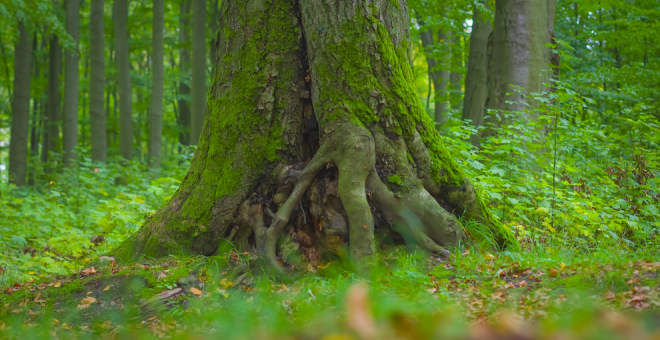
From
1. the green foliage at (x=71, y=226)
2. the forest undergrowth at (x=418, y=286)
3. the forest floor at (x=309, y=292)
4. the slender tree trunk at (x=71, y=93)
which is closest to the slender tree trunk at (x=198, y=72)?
the green foliage at (x=71, y=226)

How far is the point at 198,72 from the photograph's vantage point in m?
13.7

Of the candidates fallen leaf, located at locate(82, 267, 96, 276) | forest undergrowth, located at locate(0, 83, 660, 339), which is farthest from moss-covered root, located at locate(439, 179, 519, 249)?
fallen leaf, located at locate(82, 267, 96, 276)

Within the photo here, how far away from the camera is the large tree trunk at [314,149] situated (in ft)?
13.3

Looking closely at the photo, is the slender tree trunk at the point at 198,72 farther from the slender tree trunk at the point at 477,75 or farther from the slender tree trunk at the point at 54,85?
the slender tree trunk at the point at 477,75

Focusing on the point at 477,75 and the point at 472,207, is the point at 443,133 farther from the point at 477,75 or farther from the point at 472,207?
the point at 472,207

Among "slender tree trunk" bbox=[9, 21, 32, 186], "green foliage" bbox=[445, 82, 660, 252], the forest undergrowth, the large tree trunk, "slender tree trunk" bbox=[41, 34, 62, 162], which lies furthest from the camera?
"slender tree trunk" bbox=[41, 34, 62, 162]

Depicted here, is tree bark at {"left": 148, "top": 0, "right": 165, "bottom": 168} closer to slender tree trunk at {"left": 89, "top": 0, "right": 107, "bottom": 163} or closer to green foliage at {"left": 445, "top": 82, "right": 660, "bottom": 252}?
slender tree trunk at {"left": 89, "top": 0, "right": 107, "bottom": 163}

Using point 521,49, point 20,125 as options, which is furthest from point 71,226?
point 20,125

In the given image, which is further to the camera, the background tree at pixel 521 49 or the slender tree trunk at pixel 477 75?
the slender tree trunk at pixel 477 75

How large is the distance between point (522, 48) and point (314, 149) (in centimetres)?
532

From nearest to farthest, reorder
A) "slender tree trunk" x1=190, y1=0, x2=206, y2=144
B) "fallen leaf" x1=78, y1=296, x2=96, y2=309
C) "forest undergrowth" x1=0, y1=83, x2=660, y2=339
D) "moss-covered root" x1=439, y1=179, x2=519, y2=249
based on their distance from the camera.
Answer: "forest undergrowth" x1=0, y1=83, x2=660, y2=339, "fallen leaf" x1=78, y1=296, x2=96, y2=309, "moss-covered root" x1=439, y1=179, x2=519, y2=249, "slender tree trunk" x1=190, y1=0, x2=206, y2=144

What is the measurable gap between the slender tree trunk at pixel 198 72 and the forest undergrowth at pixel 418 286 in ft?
24.0

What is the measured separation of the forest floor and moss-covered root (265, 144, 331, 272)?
208mm

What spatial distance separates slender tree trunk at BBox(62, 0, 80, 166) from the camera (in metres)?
14.6
